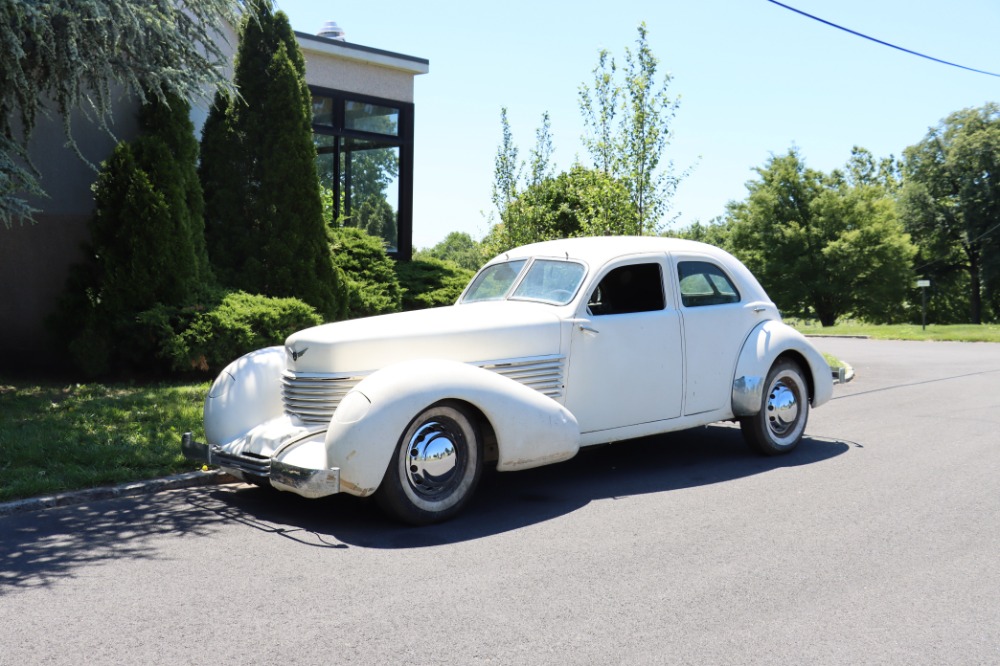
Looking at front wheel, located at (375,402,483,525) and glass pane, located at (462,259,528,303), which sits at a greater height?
glass pane, located at (462,259,528,303)

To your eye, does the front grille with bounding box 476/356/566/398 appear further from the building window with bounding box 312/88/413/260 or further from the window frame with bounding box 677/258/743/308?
the building window with bounding box 312/88/413/260

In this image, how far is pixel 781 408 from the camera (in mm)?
8617

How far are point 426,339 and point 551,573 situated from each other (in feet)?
7.20

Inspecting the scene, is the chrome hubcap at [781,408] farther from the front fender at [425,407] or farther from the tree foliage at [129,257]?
the tree foliage at [129,257]

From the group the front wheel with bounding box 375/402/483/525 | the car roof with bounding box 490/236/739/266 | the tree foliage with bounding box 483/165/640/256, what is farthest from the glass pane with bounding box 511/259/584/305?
the tree foliage with bounding box 483/165/640/256

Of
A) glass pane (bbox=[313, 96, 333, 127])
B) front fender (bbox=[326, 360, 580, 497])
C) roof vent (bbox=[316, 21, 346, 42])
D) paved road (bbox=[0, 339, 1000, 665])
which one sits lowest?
paved road (bbox=[0, 339, 1000, 665])

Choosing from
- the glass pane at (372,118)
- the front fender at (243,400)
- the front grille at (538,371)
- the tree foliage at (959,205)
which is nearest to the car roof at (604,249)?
the front grille at (538,371)

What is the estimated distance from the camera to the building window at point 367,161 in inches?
703

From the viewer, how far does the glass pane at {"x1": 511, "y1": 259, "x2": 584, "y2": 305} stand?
7.64 m

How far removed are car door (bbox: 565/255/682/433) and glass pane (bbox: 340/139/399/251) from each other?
35.7 feet

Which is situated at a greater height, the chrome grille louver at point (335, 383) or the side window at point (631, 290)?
the side window at point (631, 290)

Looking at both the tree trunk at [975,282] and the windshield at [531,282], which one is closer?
the windshield at [531,282]

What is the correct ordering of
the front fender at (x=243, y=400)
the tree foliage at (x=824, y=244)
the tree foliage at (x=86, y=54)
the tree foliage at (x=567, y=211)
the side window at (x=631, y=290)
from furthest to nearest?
the tree foliage at (x=824, y=244) → the tree foliage at (x=567, y=211) → the tree foliage at (x=86, y=54) → the side window at (x=631, y=290) → the front fender at (x=243, y=400)

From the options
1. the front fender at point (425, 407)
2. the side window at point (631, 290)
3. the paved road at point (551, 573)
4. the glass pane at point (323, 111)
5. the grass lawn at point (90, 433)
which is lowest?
the paved road at point (551, 573)
